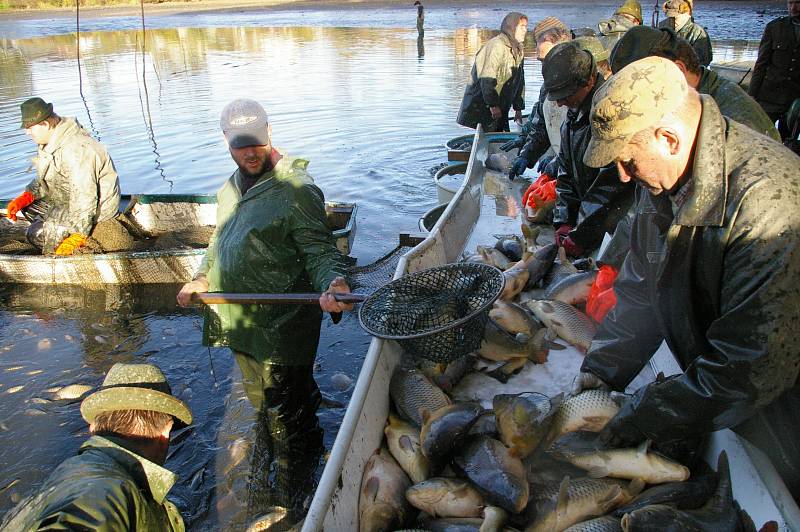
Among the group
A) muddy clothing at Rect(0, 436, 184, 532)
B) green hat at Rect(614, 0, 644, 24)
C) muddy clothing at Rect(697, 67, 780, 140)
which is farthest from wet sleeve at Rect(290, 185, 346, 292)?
green hat at Rect(614, 0, 644, 24)

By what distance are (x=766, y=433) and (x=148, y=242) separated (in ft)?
30.0

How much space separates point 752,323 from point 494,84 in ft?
29.7

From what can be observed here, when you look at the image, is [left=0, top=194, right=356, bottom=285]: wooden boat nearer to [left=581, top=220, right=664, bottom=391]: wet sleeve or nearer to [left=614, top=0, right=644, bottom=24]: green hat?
[left=581, top=220, right=664, bottom=391]: wet sleeve

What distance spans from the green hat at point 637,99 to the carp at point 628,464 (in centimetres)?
149

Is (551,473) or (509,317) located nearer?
(551,473)

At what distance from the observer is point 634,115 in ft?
6.96

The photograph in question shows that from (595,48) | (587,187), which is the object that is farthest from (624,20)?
(587,187)

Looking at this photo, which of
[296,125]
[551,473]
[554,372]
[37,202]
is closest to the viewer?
[551,473]

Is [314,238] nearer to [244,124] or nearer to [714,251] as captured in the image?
[244,124]

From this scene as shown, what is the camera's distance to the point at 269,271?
4133 millimetres

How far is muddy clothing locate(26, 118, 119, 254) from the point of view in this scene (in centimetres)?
790

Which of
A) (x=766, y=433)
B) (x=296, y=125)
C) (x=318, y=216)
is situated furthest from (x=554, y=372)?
(x=296, y=125)

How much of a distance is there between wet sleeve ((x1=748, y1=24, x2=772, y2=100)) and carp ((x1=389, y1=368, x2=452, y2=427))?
6855mm

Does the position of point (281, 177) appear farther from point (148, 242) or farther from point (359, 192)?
point (359, 192)
